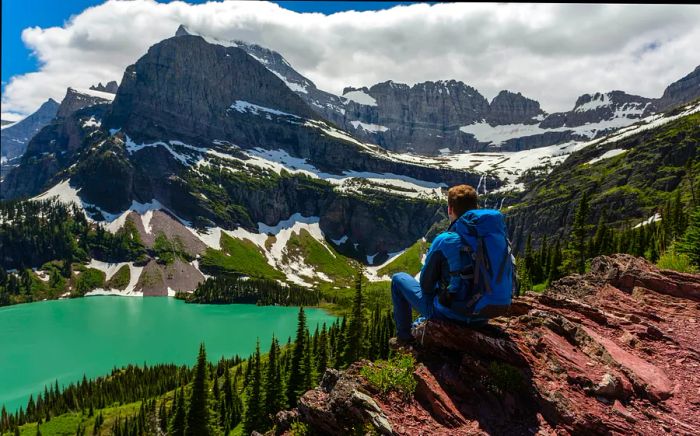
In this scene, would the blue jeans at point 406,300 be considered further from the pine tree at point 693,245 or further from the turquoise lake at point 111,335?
the turquoise lake at point 111,335

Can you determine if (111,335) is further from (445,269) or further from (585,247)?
(445,269)

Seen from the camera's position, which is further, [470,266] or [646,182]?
[646,182]

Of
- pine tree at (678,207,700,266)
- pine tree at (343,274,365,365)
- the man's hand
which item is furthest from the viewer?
pine tree at (343,274,365,365)

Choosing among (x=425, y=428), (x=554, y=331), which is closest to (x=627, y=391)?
(x=554, y=331)

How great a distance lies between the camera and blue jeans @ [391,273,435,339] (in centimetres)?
980

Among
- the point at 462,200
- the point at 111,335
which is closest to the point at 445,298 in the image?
the point at 462,200

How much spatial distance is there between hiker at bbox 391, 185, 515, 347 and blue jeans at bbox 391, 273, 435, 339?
43 cm

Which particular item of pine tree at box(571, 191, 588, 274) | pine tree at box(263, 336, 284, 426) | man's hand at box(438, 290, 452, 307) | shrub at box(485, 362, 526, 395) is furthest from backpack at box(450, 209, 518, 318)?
pine tree at box(571, 191, 588, 274)

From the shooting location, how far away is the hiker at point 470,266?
27.5 feet

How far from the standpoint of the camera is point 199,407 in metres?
41.9

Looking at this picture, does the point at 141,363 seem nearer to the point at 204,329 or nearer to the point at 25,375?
the point at 25,375

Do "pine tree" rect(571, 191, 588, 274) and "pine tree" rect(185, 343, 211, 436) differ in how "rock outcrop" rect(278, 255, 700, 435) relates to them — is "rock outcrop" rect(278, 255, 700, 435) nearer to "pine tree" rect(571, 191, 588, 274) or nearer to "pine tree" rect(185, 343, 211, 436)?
"pine tree" rect(185, 343, 211, 436)

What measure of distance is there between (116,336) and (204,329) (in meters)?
27.7

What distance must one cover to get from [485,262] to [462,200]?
62.0 inches
